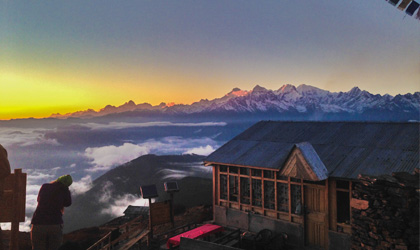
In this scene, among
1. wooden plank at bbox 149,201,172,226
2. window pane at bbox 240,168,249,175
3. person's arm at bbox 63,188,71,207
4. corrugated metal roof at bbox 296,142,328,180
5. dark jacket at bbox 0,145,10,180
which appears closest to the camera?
dark jacket at bbox 0,145,10,180

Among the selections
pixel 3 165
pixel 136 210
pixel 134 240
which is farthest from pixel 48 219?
pixel 136 210

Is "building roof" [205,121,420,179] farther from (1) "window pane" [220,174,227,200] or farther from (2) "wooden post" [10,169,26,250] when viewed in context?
(2) "wooden post" [10,169,26,250]

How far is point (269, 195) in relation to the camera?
1548cm

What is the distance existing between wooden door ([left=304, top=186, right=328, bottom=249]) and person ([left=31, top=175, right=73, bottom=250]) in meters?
10.0

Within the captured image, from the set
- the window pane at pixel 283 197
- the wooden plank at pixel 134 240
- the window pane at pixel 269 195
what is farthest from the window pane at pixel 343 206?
the wooden plank at pixel 134 240

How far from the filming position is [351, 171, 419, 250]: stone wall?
23.4ft

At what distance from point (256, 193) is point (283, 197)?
5.01ft

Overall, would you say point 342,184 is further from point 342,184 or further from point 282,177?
point 282,177

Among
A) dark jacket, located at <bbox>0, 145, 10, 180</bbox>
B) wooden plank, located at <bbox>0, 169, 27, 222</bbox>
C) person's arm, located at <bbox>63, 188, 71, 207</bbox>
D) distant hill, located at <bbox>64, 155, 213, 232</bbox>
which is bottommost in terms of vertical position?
distant hill, located at <bbox>64, 155, 213, 232</bbox>

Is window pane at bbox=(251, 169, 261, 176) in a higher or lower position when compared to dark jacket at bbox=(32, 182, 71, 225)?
lower

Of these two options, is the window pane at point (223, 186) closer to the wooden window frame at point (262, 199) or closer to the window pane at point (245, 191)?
the wooden window frame at point (262, 199)

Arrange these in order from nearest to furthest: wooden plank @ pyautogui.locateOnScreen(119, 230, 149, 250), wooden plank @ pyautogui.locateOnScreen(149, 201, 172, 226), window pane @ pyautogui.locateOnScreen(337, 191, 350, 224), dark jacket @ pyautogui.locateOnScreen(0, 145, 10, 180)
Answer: dark jacket @ pyautogui.locateOnScreen(0, 145, 10, 180) < wooden plank @ pyautogui.locateOnScreen(119, 230, 149, 250) < window pane @ pyautogui.locateOnScreen(337, 191, 350, 224) < wooden plank @ pyautogui.locateOnScreen(149, 201, 172, 226)

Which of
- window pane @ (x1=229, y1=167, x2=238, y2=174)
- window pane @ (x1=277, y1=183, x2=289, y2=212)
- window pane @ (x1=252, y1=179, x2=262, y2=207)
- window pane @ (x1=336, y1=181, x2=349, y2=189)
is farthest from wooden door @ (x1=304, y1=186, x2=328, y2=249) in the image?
window pane @ (x1=229, y1=167, x2=238, y2=174)

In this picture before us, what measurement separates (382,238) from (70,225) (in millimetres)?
44027
